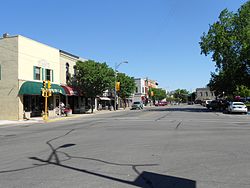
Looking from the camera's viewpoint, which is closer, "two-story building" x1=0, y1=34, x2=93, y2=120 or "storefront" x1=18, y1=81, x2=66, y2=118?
"two-story building" x1=0, y1=34, x2=93, y2=120

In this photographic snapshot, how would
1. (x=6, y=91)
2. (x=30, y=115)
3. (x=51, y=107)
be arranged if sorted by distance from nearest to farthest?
(x=6, y=91) → (x=30, y=115) → (x=51, y=107)

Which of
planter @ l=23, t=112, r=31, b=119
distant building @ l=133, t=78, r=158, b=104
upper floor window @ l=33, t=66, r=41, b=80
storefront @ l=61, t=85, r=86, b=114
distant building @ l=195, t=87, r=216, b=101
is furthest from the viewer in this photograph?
distant building @ l=195, t=87, r=216, b=101

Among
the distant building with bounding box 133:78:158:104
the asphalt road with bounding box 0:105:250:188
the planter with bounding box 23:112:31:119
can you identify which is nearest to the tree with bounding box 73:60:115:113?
the planter with bounding box 23:112:31:119

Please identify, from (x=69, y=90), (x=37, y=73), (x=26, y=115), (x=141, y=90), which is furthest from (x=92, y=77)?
(x=141, y=90)

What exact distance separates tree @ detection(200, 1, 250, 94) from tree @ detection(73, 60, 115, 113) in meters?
15.8

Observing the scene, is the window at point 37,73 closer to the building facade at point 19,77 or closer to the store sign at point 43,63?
the building facade at point 19,77

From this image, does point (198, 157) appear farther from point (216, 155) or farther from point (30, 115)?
point (30, 115)

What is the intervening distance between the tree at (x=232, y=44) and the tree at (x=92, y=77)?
51.7 ft

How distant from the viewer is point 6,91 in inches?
1273

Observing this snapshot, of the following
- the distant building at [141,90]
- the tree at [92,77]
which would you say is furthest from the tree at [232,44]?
the distant building at [141,90]

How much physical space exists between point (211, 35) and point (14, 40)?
28872 mm

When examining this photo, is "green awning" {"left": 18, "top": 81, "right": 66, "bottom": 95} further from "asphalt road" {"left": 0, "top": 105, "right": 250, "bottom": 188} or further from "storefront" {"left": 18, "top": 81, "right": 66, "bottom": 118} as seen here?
"asphalt road" {"left": 0, "top": 105, "right": 250, "bottom": 188}

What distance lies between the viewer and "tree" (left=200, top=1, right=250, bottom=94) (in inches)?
1783

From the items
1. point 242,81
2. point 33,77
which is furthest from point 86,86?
point 242,81
